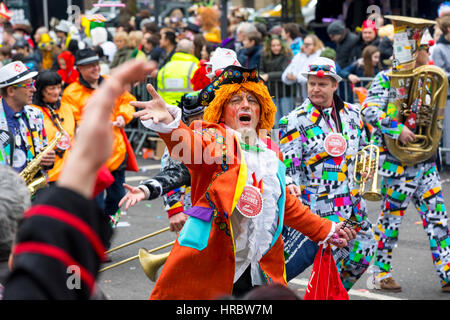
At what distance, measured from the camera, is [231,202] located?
3656 mm

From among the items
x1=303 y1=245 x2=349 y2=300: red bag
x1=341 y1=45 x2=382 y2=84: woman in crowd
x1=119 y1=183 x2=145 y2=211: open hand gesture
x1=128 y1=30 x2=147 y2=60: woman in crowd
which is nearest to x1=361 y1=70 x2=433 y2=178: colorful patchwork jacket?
x1=303 y1=245 x2=349 y2=300: red bag

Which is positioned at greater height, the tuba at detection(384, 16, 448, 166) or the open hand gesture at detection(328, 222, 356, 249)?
the tuba at detection(384, 16, 448, 166)

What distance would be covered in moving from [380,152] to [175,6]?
60.3 ft

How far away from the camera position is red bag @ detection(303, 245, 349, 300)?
4.28 meters

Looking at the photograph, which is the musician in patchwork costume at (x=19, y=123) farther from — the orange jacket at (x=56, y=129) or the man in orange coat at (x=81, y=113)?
the man in orange coat at (x=81, y=113)

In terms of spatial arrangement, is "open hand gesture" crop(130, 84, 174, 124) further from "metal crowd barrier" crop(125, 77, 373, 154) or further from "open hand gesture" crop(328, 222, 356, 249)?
"metal crowd barrier" crop(125, 77, 373, 154)

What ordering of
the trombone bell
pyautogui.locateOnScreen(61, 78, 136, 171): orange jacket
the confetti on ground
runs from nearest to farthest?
the trombone bell → pyautogui.locateOnScreen(61, 78, 136, 171): orange jacket → the confetti on ground

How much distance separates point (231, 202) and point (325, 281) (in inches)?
37.7

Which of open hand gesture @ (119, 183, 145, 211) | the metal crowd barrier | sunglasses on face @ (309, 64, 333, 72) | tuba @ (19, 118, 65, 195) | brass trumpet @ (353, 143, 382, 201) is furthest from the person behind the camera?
the metal crowd barrier

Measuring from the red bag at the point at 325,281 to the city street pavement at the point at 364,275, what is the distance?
1417mm

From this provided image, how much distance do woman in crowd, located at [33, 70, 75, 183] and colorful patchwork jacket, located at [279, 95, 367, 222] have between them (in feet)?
7.55

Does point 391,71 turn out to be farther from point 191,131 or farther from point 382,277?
point 191,131
